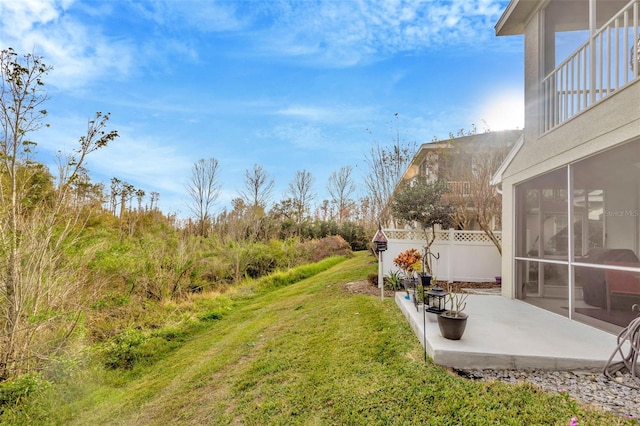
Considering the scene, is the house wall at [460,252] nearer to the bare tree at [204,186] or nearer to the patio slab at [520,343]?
the patio slab at [520,343]

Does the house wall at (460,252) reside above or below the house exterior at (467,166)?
below

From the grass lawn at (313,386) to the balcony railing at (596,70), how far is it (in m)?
3.77

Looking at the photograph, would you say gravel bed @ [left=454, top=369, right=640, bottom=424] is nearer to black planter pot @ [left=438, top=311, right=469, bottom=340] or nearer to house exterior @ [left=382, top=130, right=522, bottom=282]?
black planter pot @ [left=438, top=311, right=469, bottom=340]

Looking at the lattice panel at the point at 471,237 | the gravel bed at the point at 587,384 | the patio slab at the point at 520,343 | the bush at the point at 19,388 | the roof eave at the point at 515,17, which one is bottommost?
the bush at the point at 19,388

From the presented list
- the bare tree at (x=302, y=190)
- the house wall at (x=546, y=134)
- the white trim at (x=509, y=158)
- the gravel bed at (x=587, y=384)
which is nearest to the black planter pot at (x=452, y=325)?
the gravel bed at (x=587, y=384)

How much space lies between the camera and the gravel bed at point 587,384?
7.95ft

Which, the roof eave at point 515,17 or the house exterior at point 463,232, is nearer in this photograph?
the roof eave at point 515,17

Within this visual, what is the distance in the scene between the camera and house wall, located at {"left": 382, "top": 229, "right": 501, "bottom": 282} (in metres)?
9.02

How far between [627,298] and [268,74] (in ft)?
38.6

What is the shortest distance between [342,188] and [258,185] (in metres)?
7.10

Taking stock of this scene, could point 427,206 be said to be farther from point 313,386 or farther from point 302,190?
point 302,190

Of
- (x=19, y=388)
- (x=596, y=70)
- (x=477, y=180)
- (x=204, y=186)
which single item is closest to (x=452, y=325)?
(x=596, y=70)

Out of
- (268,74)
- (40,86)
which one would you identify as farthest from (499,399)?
(268,74)

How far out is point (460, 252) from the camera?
9094mm
